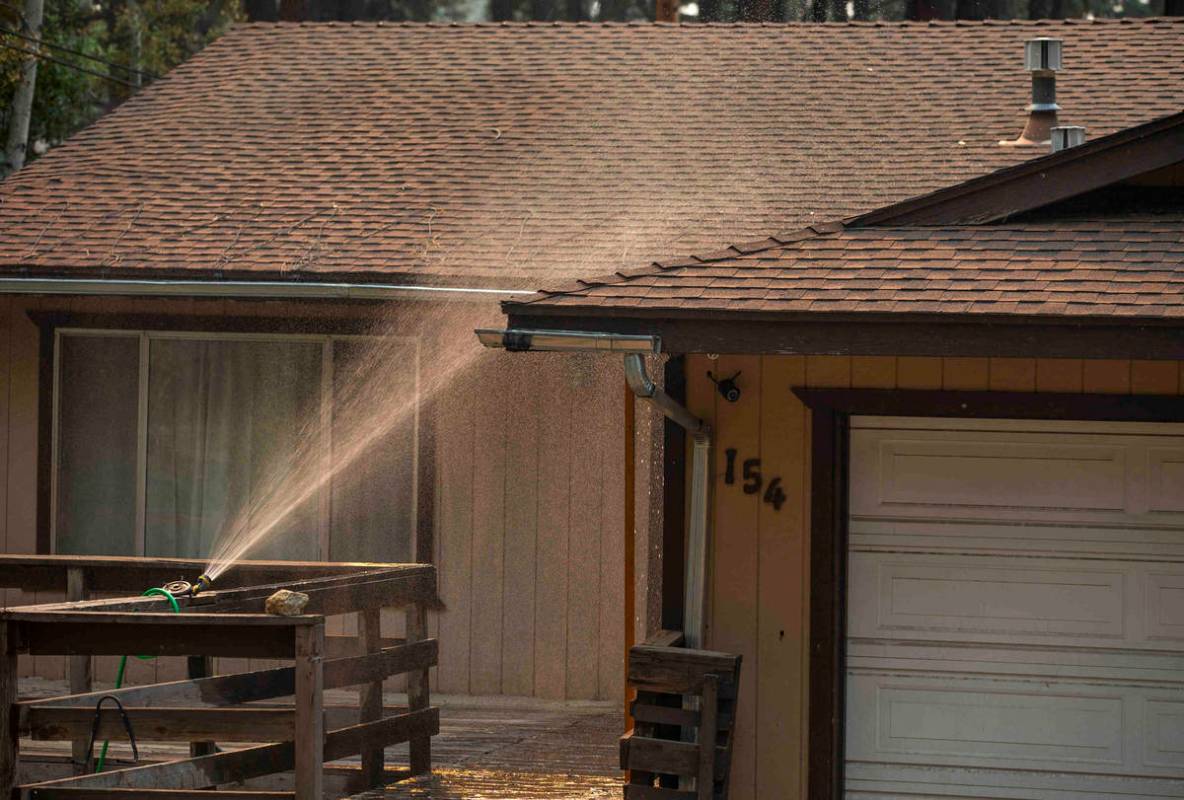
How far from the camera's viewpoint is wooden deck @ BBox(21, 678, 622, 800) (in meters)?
8.30

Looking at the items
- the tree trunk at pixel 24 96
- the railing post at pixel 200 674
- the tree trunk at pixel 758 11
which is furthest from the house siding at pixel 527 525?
the tree trunk at pixel 758 11

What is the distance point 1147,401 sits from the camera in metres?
7.43

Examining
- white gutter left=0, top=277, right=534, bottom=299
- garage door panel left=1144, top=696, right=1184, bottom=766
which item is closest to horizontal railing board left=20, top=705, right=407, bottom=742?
garage door panel left=1144, top=696, right=1184, bottom=766

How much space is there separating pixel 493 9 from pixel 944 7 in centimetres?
843

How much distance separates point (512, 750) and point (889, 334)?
3766mm

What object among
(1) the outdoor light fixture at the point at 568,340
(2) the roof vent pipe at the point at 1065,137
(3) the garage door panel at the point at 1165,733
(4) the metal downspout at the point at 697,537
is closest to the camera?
(1) the outdoor light fixture at the point at 568,340

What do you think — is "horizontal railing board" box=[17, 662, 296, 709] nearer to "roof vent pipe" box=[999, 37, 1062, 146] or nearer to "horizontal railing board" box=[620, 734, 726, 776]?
"horizontal railing board" box=[620, 734, 726, 776]

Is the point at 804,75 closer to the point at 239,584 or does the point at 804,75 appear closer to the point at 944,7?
the point at 239,584

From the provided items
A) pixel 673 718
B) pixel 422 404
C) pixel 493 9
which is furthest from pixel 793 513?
pixel 493 9

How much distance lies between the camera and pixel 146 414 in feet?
38.2

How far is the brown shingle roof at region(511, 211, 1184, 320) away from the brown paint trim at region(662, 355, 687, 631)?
2.08 feet

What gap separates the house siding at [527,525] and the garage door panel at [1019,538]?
354 cm

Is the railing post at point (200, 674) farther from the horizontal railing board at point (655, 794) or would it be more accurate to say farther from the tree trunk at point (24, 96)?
the tree trunk at point (24, 96)

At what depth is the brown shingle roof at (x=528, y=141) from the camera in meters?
11.2
